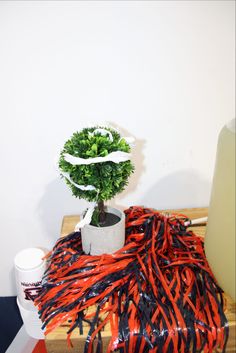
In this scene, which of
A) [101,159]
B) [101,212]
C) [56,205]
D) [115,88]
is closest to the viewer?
[101,159]

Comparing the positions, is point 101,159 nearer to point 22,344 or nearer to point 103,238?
point 103,238

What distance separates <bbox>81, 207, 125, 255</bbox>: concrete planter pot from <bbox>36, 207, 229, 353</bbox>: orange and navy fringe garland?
0.05ft

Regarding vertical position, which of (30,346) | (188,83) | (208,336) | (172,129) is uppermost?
(188,83)

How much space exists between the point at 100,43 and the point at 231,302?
65 cm

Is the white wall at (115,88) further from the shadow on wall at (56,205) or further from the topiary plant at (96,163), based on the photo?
the topiary plant at (96,163)

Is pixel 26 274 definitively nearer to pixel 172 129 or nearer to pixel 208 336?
pixel 208 336

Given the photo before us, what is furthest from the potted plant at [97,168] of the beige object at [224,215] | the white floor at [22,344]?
the white floor at [22,344]

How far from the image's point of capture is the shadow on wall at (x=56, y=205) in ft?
2.78

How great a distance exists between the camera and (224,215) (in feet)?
1.65

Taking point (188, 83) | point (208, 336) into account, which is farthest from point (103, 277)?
point (188, 83)

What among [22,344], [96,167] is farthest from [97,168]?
[22,344]

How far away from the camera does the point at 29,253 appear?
0.72 metres

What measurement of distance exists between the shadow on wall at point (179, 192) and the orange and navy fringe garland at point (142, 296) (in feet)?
0.80

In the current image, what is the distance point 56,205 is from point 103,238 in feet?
1.13
